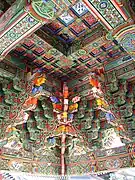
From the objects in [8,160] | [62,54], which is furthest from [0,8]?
[8,160]

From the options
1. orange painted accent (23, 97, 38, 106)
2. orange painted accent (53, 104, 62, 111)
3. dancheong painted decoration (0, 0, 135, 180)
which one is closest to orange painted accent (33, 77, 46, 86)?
dancheong painted decoration (0, 0, 135, 180)

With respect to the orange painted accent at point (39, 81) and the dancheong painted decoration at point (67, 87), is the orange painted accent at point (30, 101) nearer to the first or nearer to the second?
the dancheong painted decoration at point (67, 87)

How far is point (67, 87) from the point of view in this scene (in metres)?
6.34

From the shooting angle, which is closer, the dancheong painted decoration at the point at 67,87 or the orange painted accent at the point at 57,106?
the dancheong painted decoration at the point at 67,87

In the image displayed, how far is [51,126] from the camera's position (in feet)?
21.5

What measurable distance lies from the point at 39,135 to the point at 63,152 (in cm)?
118

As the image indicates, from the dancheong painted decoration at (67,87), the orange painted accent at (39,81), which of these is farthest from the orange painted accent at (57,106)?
the orange painted accent at (39,81)

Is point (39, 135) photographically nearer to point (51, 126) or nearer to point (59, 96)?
point (51, 126)

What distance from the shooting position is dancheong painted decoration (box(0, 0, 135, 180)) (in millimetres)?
3871

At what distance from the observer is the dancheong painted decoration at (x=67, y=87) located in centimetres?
387

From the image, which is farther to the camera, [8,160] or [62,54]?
[8,160]

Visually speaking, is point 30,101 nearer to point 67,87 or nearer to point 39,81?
point 39,81

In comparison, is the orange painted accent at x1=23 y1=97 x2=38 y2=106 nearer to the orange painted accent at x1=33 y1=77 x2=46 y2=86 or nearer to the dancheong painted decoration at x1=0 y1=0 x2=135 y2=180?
the dancheong painted decoration at x1=0 y1=0 x2=135 y2=180

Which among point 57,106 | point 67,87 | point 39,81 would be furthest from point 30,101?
point 67,87
